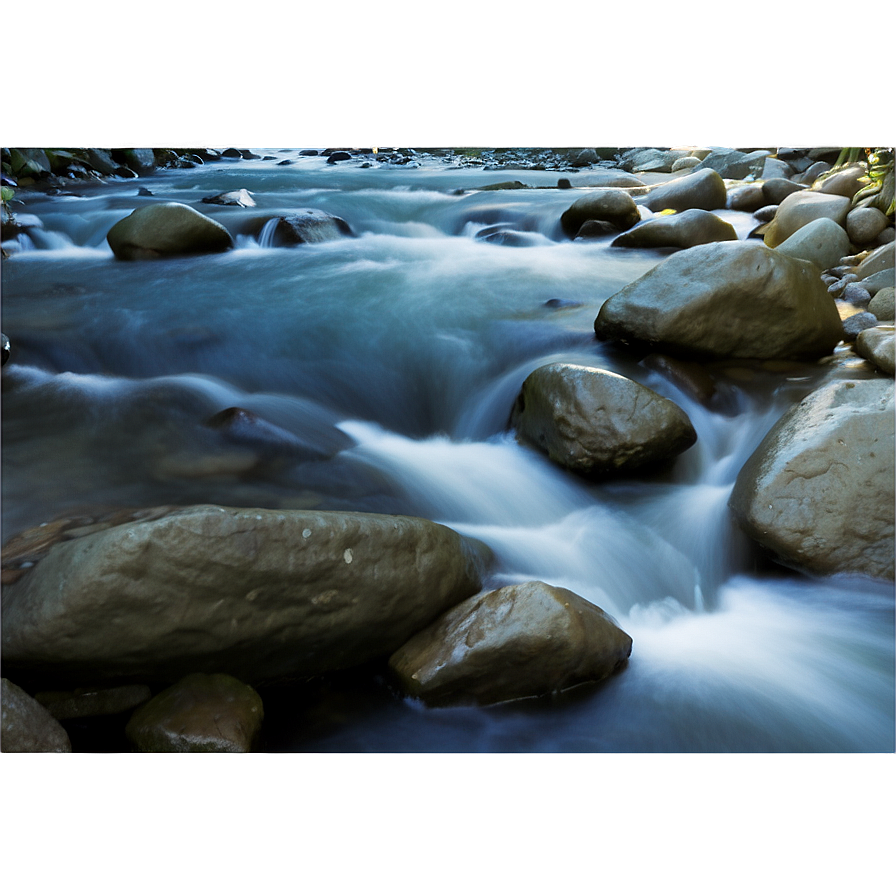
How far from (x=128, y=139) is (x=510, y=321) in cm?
129

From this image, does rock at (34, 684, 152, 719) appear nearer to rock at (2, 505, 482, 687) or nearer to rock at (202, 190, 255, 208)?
rock at (2, 505, 482, 687)

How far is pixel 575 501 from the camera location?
1.59m

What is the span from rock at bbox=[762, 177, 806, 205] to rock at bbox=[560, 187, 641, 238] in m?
0.80

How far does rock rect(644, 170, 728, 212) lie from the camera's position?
9.84ft

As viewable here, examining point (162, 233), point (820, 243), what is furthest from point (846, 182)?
point (162, 233)

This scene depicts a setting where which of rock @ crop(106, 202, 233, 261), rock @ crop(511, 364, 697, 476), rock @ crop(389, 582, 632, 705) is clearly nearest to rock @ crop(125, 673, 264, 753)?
rock @ crop(389, 582, 632, 705)

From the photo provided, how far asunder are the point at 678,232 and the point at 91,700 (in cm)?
246

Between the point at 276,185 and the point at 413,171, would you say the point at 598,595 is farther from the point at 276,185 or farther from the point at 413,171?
the point at 276,185

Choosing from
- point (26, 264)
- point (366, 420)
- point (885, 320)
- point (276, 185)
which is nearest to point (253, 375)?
point (366, 420)

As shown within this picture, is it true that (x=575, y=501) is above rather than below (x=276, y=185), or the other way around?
below

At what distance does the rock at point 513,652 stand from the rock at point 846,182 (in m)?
2.38

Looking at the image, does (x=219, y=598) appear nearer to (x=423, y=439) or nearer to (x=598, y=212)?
(x=423, y=439)

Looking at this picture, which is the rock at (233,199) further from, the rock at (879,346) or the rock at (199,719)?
the rock at (879,346)

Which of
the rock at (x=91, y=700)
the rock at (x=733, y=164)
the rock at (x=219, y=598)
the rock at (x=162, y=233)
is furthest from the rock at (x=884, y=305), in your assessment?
the rock at (x=91, y=700)
